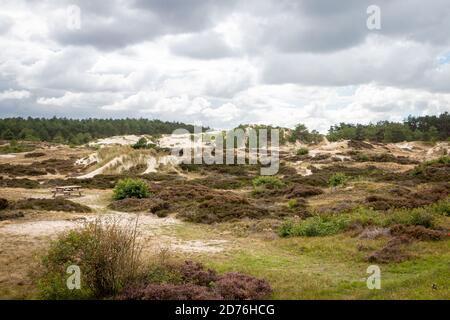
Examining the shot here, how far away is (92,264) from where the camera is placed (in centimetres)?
1040

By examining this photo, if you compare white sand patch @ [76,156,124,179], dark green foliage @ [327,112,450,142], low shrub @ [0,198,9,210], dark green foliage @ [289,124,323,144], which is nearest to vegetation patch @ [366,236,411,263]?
low shrub @ [0,198,9,210]

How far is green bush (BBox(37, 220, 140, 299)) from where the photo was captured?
10.4 metres

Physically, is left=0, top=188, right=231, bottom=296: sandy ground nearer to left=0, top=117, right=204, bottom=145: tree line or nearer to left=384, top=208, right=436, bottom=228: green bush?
left=384, top=208, right=436, bottom=228: green bush

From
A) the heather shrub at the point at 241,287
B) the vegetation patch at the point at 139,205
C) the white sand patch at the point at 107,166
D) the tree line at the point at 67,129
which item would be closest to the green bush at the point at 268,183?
Result: the vegetation patch at the point at 139,205

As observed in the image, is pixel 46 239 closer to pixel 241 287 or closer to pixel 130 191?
pixel 241 287

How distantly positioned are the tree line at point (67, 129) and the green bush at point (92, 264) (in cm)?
10394

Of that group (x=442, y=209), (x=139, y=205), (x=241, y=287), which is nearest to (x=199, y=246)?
(x=241, y=287)

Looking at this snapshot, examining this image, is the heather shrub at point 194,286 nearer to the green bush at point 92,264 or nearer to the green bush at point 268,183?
the green bush at point 92,264

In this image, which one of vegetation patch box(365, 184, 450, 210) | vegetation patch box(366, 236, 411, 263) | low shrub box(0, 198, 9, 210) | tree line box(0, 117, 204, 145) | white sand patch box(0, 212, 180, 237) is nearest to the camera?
vegetation patch box(366, 236, 411, 263)

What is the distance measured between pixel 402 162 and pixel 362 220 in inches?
1657

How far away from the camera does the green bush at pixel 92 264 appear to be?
408 inches

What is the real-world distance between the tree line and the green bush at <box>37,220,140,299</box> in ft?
341

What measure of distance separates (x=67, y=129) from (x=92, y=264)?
135496mm
